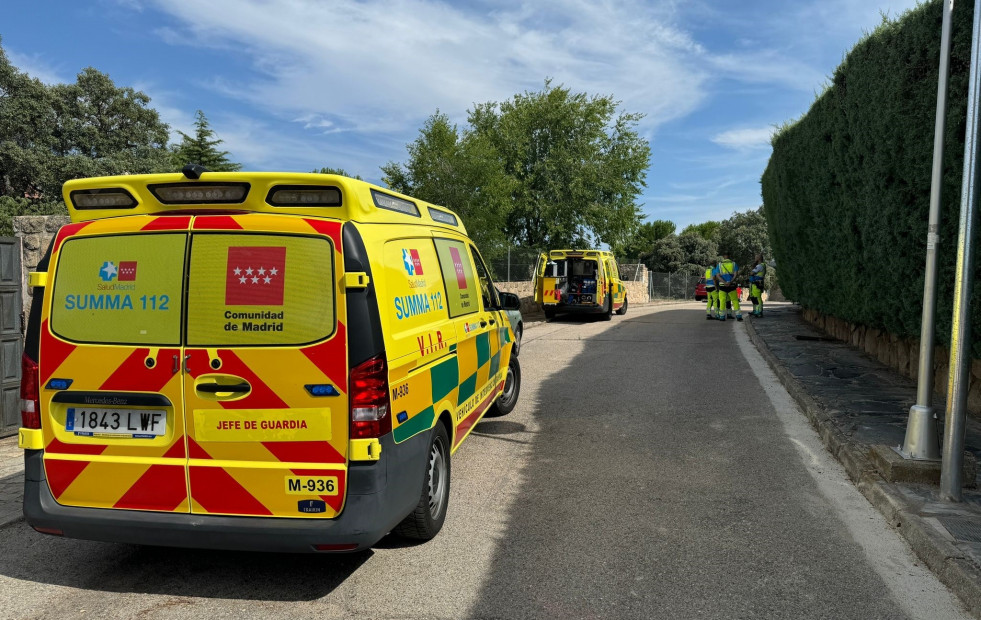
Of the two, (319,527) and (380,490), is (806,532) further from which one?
(319,527)

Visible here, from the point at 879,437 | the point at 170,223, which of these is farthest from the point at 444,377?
the point at 879,437

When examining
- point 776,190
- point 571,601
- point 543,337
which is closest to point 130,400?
point 571,601

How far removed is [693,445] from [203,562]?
4277 mm

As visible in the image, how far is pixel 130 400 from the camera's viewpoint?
3354 millimetres

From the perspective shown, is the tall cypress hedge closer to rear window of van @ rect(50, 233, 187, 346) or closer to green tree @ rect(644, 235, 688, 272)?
rear window of van @ rect(50, 233, 187, 346)

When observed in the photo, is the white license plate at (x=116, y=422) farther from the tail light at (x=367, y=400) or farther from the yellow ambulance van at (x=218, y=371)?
the tail light at (x=367, y=400)

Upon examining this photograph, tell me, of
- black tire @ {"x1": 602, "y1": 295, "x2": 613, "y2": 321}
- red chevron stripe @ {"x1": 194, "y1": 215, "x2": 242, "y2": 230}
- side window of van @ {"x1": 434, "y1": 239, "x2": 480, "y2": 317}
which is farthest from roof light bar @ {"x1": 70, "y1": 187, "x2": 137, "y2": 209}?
black tire @ {"x1": 602, "y1": 295, "x2": 613, "y2": 321}

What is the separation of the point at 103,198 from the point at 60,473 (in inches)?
57.1

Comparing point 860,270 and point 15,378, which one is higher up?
point 860,270

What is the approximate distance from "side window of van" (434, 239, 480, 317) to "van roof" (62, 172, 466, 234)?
4.26ft

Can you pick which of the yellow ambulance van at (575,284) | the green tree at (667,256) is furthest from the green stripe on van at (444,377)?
the green tree at (667,256)

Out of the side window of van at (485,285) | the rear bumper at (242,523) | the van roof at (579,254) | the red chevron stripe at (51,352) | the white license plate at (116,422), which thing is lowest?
the rear bumper at (242,523)

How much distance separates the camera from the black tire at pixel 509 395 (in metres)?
7.39

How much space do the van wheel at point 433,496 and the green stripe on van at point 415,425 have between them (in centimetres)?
12
